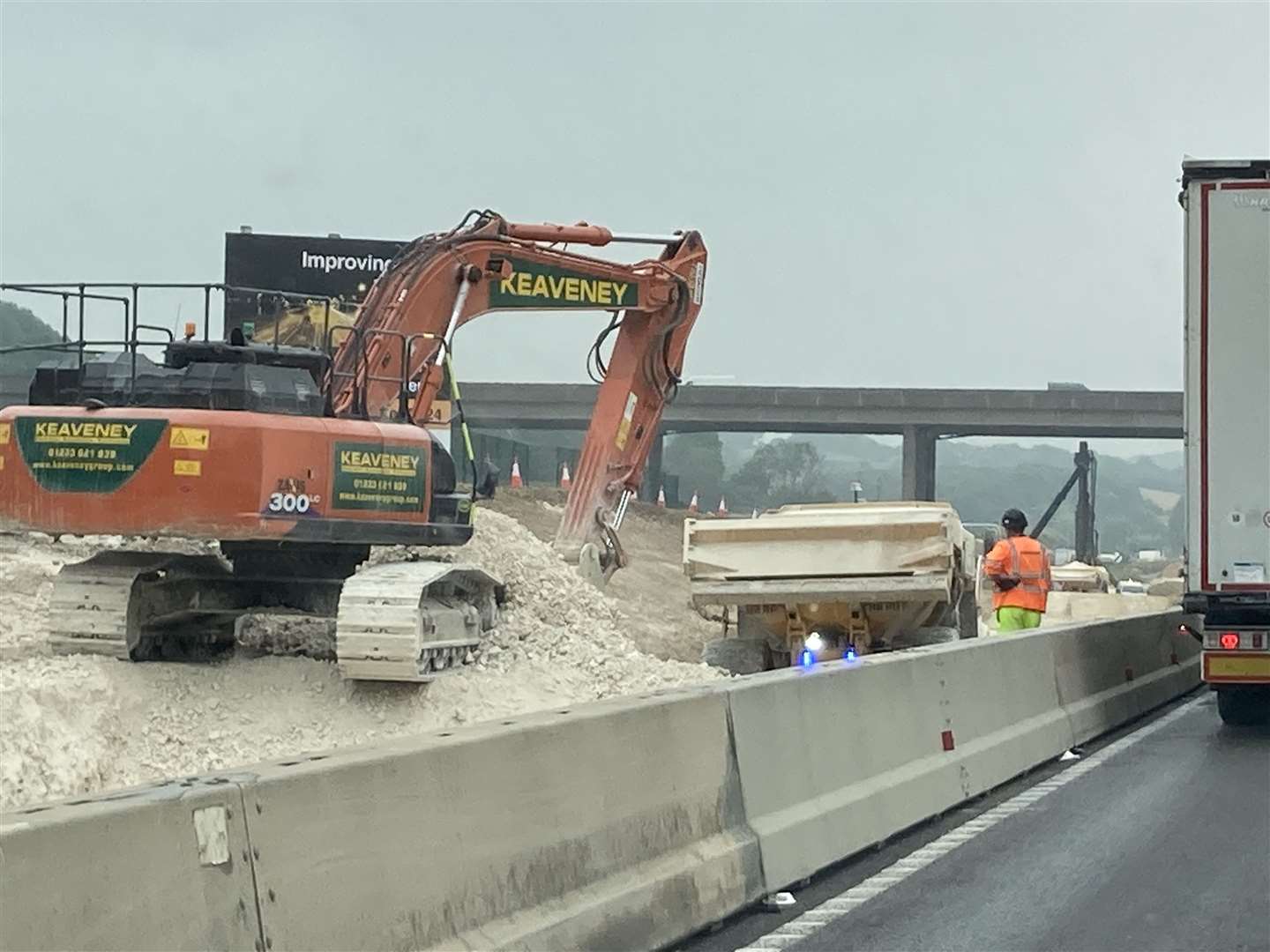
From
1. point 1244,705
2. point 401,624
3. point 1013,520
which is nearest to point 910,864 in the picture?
point 401,624

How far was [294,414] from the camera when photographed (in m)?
15.8

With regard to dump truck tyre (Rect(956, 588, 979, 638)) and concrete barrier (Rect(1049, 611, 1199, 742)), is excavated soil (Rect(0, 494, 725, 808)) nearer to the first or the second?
concrete barrier (Rect(1049, 611, 1199, 742))

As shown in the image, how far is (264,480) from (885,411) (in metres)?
60.7

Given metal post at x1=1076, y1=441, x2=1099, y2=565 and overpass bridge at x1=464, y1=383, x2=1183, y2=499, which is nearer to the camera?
metal post at x1=1076, y1=441, x2=1099, y2=565

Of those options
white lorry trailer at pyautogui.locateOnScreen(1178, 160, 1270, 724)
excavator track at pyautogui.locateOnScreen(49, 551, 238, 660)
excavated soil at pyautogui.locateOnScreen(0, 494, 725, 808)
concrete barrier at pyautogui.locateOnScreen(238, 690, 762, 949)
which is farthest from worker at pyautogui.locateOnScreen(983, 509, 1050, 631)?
concrete barrier at pyautogui.locateOnScreen(238, 690, 762, 949)

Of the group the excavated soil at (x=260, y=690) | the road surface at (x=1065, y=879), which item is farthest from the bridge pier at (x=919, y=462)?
the road surface at (x=1065, y=879)

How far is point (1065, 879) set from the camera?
926 centimetres

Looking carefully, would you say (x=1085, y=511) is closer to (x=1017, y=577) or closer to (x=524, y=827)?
(x=1017, y=577)

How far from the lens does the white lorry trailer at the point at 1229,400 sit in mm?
15852

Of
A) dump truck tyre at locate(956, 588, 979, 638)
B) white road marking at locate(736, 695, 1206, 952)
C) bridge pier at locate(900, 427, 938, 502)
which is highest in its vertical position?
bridge pier at locate(900, 427, 938, 502)

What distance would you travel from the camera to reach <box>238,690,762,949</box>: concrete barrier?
5453mm

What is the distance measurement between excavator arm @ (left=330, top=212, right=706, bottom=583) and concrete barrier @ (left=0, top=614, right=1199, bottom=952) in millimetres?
7418

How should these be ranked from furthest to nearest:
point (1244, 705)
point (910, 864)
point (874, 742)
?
point (1244, 705) → point (874, 742) → point (910, 864)

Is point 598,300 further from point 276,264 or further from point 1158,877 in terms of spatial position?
point 276,264
